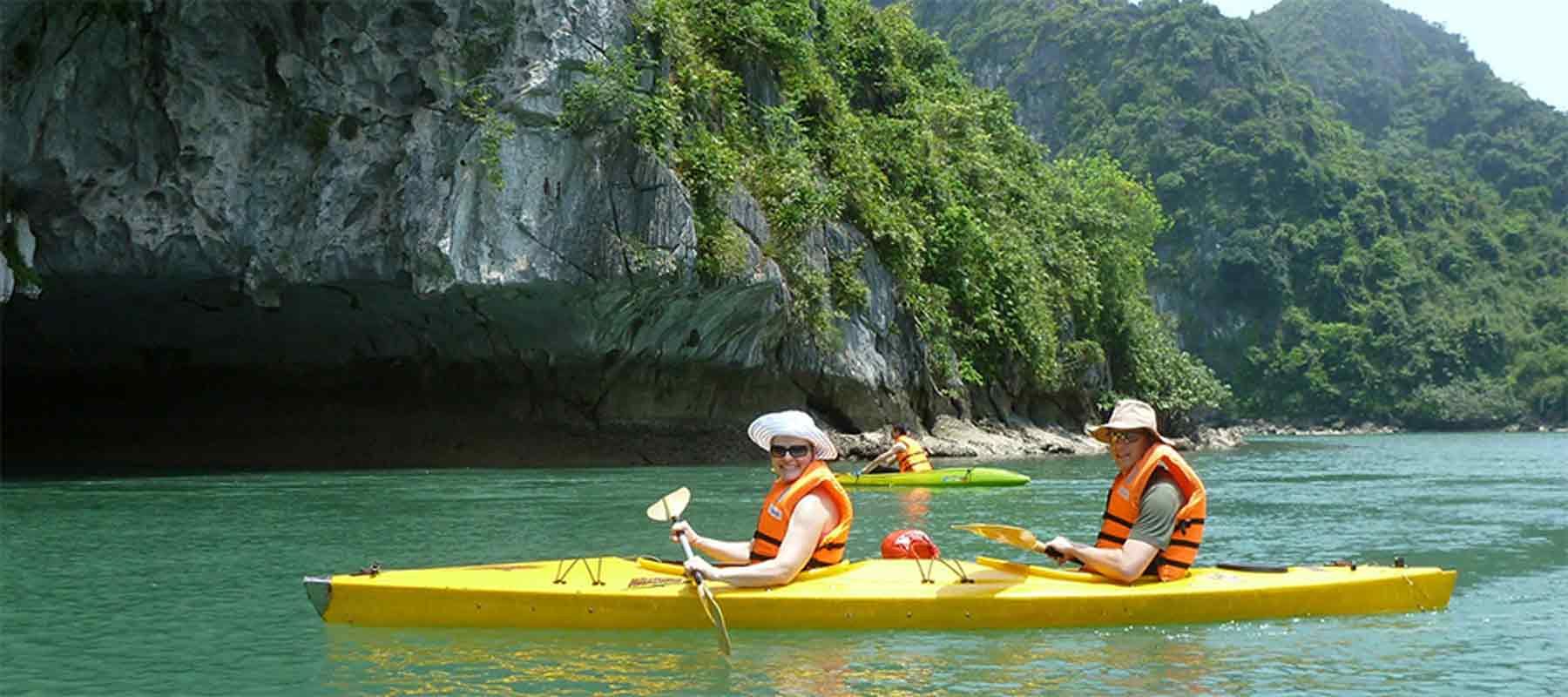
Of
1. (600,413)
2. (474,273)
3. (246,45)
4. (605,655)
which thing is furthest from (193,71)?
(605,655)

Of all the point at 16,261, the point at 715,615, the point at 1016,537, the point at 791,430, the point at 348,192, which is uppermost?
the point at 348,192

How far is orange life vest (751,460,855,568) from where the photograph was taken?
26.0ft

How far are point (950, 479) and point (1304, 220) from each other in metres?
68.4

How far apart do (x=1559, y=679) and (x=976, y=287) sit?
1036 inches

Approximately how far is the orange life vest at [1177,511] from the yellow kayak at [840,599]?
0.44 ft

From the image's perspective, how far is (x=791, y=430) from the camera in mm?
7895

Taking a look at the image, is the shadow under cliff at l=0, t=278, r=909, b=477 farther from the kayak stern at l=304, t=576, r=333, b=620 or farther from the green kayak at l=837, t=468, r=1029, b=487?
the kayak stern at l=304, t=576, r=333, b=620

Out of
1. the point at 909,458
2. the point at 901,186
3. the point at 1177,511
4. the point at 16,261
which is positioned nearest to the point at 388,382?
the point at 16,261

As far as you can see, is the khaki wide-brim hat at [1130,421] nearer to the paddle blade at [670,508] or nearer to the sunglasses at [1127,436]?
the sunglasses at [1127,436]

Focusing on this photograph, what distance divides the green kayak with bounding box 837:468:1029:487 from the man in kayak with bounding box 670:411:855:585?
11975mm

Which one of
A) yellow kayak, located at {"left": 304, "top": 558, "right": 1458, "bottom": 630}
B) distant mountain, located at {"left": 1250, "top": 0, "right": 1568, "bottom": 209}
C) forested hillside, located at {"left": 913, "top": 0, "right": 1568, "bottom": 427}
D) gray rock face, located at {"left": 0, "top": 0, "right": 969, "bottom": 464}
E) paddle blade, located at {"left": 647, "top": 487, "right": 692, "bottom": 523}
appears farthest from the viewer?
distant mountain, located at {"left": 1250, "top": 0, "right": 1568, "bottom": 209}

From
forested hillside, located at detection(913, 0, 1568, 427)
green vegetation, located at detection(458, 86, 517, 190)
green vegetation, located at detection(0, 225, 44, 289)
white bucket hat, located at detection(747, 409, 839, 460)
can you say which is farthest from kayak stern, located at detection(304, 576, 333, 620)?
forested hillside, located at detection(913, 0, 1568, 427)

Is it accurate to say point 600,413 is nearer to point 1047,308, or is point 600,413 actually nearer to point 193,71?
point 193,71

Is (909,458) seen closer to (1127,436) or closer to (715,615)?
(1127,436)
